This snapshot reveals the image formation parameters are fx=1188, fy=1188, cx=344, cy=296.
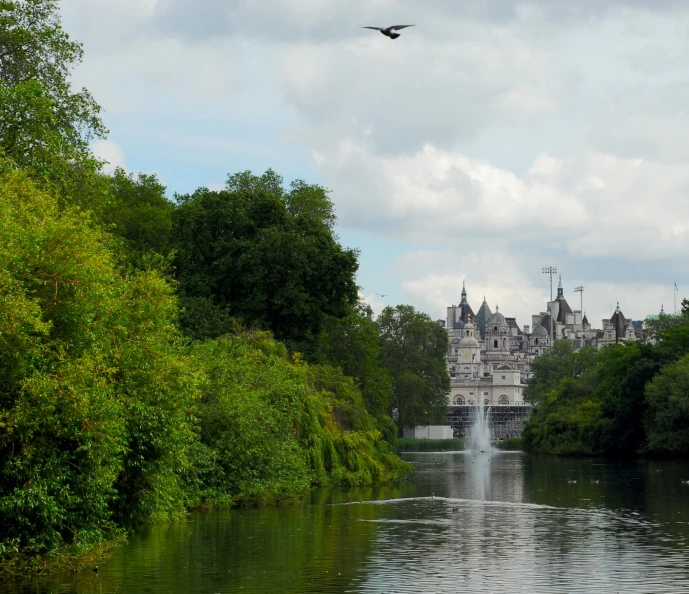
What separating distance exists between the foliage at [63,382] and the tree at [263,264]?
27734 mm

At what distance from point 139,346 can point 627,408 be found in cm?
5943

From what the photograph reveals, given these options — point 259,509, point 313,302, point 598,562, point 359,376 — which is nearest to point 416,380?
point 359,376

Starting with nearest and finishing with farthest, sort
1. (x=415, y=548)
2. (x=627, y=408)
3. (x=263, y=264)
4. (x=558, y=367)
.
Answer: (x=415, y=548) < (x=263, y=264) < (x=627, y=408) < (x=558, y=367)

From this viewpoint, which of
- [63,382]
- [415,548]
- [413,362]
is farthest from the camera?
[413,362]

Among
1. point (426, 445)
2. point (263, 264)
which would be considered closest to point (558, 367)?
A: point (426, 445)

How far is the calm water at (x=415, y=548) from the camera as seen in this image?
829 inches

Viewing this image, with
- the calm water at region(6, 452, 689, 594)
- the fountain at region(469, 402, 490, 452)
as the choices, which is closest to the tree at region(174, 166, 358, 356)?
the calm water at region(6, 452, 689, 594)

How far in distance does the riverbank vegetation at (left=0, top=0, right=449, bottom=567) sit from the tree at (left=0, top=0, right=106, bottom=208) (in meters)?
0.06

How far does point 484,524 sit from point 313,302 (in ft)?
79.8

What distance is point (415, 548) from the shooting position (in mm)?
26438

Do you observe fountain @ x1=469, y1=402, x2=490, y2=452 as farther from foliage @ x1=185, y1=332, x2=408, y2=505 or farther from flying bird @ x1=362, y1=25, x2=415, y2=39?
flying bird @ x1=362, y1=25, x2=415, y2=39

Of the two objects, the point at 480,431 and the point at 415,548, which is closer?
the point at 415,548

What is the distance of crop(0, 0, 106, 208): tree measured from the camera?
98.7 feet

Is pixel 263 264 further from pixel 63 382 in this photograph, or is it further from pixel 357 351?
pixel 63 382
